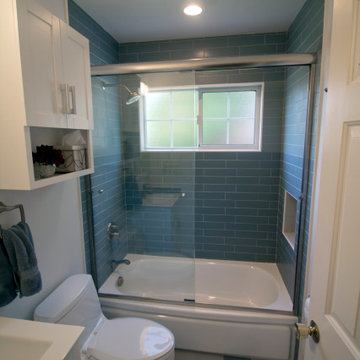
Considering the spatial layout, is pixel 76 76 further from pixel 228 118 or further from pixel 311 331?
pixel 228 118

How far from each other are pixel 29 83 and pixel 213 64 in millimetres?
1182

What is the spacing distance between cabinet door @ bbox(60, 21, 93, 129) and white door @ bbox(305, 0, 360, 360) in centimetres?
115

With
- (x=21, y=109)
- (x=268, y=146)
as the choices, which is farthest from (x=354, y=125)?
(x=268, y=146)

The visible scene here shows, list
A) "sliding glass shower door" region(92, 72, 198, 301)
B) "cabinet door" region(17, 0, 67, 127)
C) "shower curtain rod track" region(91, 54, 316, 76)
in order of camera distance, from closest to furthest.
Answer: "cabinet door" region(17, 0, 67, 127) < "shower curtain rod track" region(91, 54, 316, 76) < "sliding glass shower door" region(92, 72, 198, 301)

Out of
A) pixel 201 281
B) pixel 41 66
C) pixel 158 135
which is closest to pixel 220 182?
pixel 158 135

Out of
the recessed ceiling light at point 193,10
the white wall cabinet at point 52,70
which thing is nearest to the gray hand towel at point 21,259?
the white wall cabinet at point 52,70

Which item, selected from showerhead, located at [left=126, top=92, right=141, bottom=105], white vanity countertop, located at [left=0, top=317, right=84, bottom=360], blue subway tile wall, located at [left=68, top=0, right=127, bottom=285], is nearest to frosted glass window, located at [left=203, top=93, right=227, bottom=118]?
showerhead, located at [left=126, top=92, right=141, bottom=105]

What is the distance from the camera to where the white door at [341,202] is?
684 millimetres

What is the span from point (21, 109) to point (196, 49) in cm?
203

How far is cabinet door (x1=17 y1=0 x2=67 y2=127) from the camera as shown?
3.18 feet

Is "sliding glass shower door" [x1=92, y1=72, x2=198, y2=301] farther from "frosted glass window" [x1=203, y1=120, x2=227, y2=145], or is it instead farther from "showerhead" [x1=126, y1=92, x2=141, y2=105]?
"frosted glass window" [x1=203, y1=120, x2=227, y2=145]

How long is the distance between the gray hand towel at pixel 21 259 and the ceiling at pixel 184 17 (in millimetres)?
1734

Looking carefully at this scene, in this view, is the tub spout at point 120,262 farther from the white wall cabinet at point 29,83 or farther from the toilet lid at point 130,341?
the white wall cabinet at point 29,83

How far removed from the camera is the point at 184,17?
2070mm
